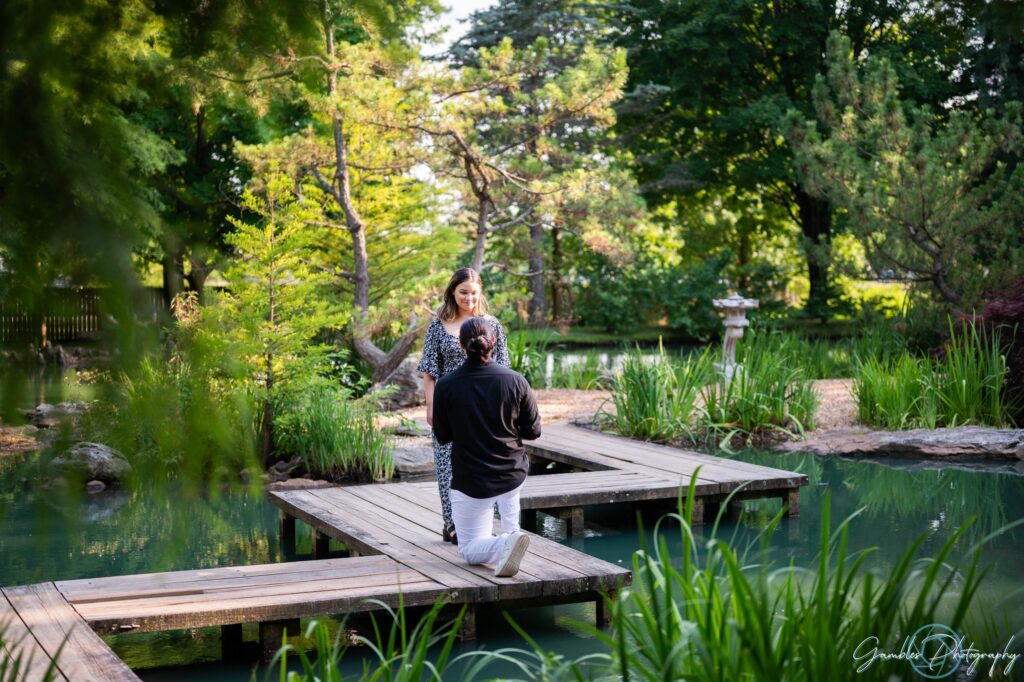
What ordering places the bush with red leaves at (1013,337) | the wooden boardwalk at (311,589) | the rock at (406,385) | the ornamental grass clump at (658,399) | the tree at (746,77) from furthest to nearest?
the tree at (746,77), the rock at (406,385), the bush with red leaves at (1013,337), the ornamental grass clump at (658,399), the wooden boardwalk at (311,589)

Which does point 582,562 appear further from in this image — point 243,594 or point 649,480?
point 649,480

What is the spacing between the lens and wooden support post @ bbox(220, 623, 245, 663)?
196 inches

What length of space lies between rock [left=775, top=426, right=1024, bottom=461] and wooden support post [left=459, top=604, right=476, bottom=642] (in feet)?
18.7

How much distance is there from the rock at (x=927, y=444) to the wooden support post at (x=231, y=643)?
6.40m

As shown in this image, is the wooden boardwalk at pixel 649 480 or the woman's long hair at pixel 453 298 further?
the wooden boardwalk at pixel 649 480

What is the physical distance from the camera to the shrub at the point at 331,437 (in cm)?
953

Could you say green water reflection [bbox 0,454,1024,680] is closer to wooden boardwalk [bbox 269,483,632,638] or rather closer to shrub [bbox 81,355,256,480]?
wooden boardwalk [bbox 269,483,632,638]

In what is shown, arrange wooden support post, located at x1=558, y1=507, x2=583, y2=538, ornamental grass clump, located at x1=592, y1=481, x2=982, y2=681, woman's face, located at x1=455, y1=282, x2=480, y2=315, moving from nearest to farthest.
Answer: ornamental grass clump, located at x1=592, y1=481, x2=982, y2=681
woman's face, located at x1=455, y1=282, x2=480, y2=315
wooden support post, located at x1=558, y1=507, x2=583, y2=538

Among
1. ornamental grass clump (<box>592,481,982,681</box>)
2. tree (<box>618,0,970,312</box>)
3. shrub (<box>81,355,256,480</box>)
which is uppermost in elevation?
tree (<box>618,0,970,312</box>)

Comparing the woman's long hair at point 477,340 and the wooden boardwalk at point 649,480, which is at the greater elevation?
the woman's long hair at point 477,340

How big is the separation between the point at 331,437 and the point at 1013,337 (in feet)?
21.3

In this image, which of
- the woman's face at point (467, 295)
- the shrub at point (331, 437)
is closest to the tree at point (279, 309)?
the shrub at point (331, 437)

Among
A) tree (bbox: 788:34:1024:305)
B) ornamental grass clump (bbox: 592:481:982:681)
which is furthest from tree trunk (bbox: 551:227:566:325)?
ornamental grass clump (bbox: 592:481:982:681)

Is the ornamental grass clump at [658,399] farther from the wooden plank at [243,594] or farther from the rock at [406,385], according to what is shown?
the wooden plank at [243,594]
